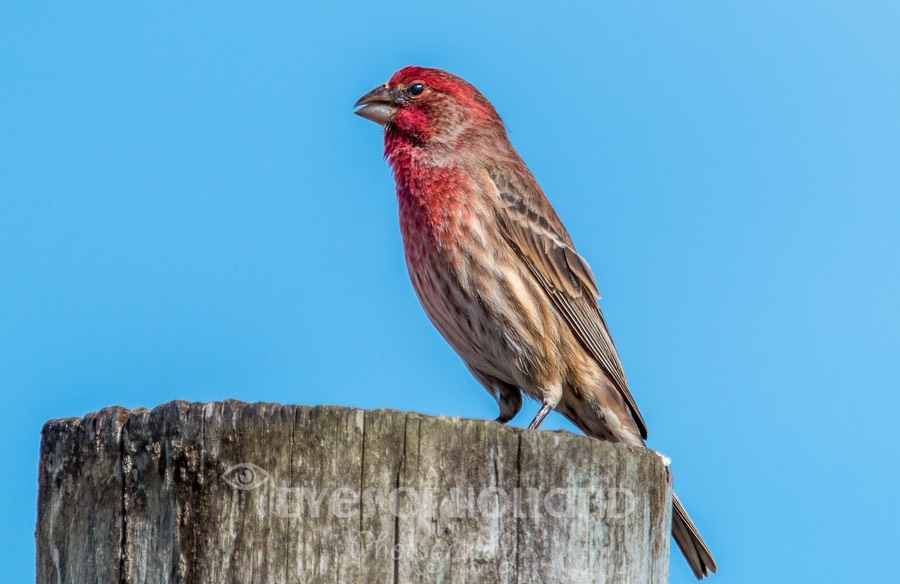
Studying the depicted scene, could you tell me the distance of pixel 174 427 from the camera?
312 centimetres

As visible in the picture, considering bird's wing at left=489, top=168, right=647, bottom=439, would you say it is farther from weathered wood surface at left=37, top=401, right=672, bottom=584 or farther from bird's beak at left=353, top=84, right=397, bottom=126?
A: weathered wood surface at left=37, top=401, right=672, bottom=584

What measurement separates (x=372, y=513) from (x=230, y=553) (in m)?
0.40

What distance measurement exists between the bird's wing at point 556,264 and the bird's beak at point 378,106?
2.83 feet

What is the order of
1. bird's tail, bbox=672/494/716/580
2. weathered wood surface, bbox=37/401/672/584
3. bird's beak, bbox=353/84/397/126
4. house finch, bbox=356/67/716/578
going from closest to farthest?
weathered wood surface, bbox=37/401/672/584 → bird's tail, bbox=672/494/716/580 → house finch, bbox=356/67/716/578 → bird's beak, bbox=353/84/397/126

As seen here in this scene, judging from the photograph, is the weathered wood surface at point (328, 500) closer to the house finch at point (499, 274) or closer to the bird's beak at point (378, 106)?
the house finch at point (499, 274)

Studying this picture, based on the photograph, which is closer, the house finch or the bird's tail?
the bird's tail

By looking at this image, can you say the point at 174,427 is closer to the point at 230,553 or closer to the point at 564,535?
the point at 230,553

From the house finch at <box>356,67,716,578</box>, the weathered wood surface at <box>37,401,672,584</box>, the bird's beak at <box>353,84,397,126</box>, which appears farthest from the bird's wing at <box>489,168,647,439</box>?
the weathered wood surface at <box>37,401,672,584</box>

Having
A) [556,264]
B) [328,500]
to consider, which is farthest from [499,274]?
[328,500]

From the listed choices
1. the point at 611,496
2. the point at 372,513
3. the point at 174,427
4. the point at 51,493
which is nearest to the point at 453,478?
the point at 372,513

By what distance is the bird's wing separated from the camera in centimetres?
639

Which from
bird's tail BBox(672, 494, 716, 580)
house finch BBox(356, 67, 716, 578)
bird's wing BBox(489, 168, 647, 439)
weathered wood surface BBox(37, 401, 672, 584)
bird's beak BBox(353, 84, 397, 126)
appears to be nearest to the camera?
weathered wood surface BBox(37, 401, 672, 584)

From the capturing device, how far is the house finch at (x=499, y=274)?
607 centimetres

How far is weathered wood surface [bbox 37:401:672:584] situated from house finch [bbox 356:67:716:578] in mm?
2554
